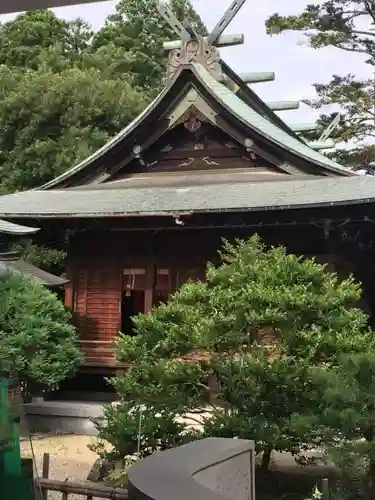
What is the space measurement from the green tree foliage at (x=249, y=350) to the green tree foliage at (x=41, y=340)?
3257mm

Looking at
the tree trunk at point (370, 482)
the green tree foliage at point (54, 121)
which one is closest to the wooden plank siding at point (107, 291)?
the tree trunk at point (370, 482)

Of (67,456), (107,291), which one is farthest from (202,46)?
(67,456)

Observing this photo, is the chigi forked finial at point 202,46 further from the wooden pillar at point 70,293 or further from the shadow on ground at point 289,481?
the shadow on ground at point 289,481

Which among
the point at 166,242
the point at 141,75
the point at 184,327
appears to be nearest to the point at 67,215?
the point at 166,242

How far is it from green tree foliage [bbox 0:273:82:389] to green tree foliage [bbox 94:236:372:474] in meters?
3.26

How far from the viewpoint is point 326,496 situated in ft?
17.5

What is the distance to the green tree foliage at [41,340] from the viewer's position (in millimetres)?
9594

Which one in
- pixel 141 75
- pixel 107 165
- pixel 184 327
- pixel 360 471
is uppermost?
pixel 141 75

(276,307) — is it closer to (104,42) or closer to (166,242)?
(166,242)

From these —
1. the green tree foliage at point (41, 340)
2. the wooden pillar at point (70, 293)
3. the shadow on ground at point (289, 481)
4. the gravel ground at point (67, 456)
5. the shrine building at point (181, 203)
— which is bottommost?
the gravel ground at point (67, 456)

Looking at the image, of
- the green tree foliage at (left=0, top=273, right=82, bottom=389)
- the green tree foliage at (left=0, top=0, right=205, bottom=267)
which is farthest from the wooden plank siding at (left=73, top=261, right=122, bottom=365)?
the green tree foliage at (left=0, top=0, right=205, bottom=267)

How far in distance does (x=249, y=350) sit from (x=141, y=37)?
27.2 m

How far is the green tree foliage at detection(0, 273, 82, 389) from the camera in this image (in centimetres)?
959

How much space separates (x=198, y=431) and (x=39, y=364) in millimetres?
4269
